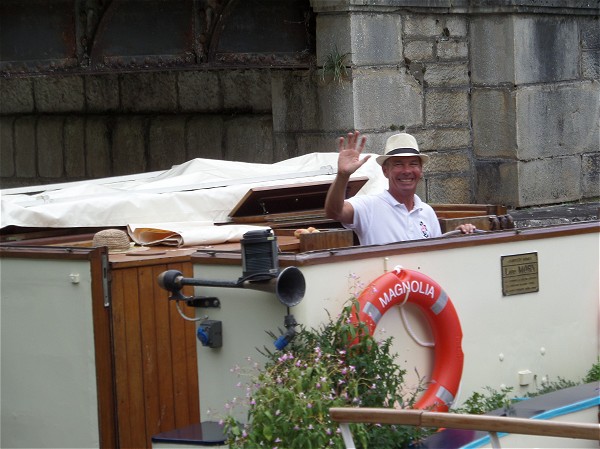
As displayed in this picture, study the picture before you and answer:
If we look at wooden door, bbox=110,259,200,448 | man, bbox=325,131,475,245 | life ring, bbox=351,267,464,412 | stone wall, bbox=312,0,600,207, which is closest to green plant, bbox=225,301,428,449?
life ring, bbox=351,267,464,412

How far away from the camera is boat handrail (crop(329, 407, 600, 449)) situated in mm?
3725

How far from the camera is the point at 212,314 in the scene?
513cm

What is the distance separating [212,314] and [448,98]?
19.6 feet

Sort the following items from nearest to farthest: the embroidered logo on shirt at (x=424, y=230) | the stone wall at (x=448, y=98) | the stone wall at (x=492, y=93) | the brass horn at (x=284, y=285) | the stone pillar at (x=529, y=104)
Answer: the brass horn at (x=284, y=285) → the embroidered logo on shirt at (x=424, y=230) → the stone wall at (x=448, y=98) → the stone wall at (x=492, y=93) → the stone pillar at (x=529, y=104)

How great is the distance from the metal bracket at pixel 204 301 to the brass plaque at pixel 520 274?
1289 millimetres

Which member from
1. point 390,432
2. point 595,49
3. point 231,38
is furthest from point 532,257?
point 595,49

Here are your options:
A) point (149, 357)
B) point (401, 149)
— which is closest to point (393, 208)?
point (401, 149)

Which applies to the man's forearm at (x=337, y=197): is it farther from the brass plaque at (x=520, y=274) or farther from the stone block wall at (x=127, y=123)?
the stone block wall at (x=127, y=123)

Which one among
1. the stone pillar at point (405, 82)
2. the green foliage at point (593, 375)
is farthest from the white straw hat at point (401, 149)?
the stone pillar at point (405, 82)

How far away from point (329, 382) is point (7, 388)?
74.6 inches

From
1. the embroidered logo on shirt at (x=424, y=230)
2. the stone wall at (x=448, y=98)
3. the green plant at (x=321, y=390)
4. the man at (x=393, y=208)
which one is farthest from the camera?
the stone wall at (x=448, y=98)

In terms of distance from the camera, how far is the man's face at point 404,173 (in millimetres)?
5965

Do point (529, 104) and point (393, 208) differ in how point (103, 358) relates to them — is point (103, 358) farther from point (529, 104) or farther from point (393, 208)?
point (529, 104)

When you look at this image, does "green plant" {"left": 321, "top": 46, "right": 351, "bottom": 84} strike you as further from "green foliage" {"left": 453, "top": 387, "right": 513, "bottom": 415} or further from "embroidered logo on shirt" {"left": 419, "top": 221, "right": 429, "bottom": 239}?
"green foliage" {"left": 453, "top": 387, "right": 513, "bottom": 415}
